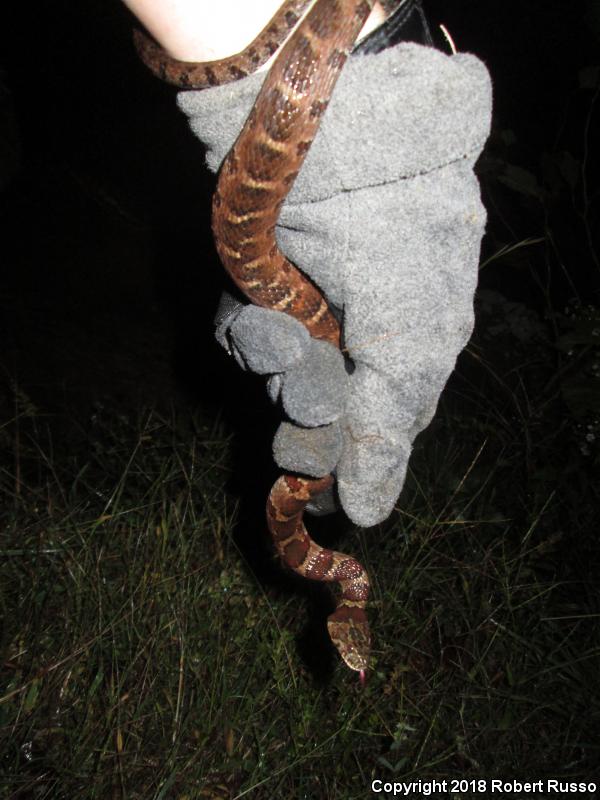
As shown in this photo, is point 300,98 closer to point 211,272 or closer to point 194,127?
point 194,127

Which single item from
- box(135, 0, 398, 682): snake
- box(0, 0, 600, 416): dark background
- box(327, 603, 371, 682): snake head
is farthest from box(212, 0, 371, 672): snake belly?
box(0, 0, 600, 416): dark background

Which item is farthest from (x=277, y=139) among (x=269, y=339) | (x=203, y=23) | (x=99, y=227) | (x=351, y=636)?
(x=99, y=227)

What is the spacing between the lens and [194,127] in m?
1.44

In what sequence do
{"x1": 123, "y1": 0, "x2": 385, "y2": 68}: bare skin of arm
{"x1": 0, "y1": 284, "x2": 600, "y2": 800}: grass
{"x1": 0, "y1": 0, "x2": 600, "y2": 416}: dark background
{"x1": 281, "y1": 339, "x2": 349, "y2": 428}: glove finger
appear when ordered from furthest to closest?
{"x1": 0, "y1": 0, "x2": 600, "y2": 416}: dark background < {"x1": 0, "y1": 284, "x2": 600, "y2": 800}: grass < {"x1": 281, "y1": 339, "x2": 349, "y2": 428}: glove finger < {"x1": 123, "y1": 0, "x2": 385, "y2": 68}: bare skin of arm

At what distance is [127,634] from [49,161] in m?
3.21

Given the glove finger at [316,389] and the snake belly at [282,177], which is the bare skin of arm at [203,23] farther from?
the glove finger at [316,389]

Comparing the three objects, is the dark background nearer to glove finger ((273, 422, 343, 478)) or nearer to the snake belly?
the snake belly

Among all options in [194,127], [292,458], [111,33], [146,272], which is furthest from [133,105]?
[292,458]

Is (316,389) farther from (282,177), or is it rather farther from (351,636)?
(351,636)

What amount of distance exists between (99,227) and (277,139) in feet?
11.2

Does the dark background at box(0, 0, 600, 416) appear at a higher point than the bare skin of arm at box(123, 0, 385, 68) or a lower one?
lower

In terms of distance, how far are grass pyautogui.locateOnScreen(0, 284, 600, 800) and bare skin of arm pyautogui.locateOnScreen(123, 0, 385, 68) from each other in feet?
7.58

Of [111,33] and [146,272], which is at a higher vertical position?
[111,33]

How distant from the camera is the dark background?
4078mm
